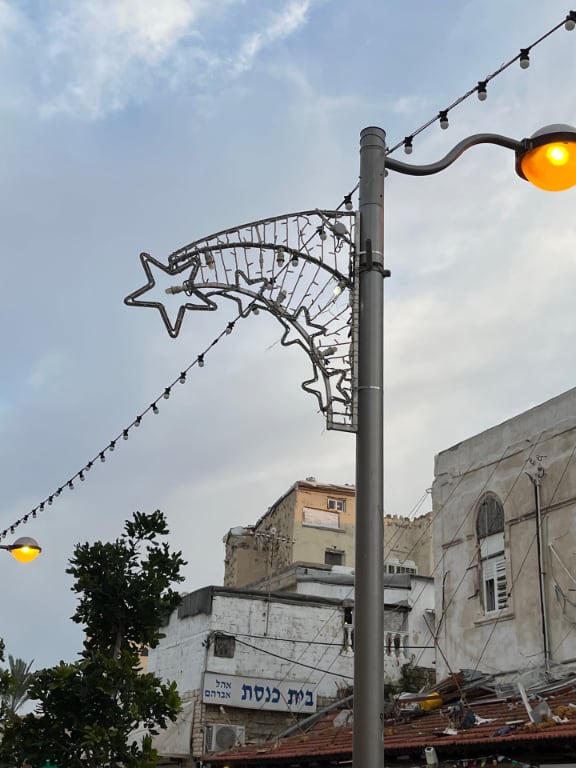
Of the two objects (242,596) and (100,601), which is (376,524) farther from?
(242,596)

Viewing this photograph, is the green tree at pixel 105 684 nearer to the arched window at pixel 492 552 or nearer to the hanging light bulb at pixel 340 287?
the hanging light bulb at pixel 340 287

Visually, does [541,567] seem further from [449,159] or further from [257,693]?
[449,159]

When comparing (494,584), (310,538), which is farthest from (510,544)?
(310,538)

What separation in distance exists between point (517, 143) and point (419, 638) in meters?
21.1

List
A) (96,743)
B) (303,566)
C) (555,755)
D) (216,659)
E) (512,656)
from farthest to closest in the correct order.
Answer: (303,566) → (216,659) → (512,656) → (555,755) → (96,743)

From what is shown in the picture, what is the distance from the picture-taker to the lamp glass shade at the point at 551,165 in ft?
17.3

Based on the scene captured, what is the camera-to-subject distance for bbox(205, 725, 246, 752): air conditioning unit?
73.3 ft

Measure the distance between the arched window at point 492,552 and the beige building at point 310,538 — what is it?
76.5 ft

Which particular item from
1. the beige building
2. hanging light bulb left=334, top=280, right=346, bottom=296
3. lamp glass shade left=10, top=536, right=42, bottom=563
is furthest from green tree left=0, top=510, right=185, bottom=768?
the beige building

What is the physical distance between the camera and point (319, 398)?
18.1 feet

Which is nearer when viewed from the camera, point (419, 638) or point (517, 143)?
point (517, 143)

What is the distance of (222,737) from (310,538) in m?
20.1

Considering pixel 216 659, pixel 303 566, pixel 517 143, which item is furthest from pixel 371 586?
pixel 303 566

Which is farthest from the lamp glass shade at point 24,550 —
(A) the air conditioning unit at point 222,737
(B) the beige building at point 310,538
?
(B) the beige building at point 310,538
